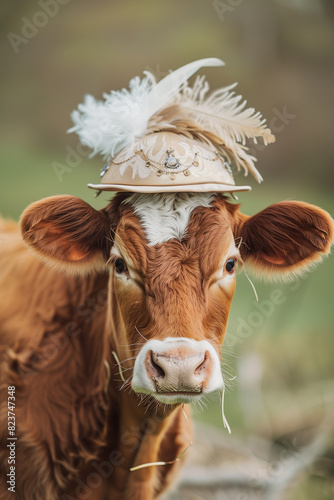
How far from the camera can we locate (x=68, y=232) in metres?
1.88

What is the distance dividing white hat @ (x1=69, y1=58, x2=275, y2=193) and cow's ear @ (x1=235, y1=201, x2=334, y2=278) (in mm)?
206

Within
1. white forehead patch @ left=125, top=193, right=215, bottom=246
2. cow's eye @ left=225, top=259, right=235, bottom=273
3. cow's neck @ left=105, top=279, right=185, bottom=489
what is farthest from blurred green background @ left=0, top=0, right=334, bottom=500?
white forehead patch @ left=125, top=193, right=215, bottom=246

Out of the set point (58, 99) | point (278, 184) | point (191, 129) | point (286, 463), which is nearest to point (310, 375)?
point (286, 463)

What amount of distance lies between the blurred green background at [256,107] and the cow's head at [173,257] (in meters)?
1.47

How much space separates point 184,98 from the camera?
1933 mm

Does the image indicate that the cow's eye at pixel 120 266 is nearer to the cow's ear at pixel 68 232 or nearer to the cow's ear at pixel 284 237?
the cow's ear at pixel 68 232

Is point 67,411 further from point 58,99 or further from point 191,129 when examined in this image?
point 58,99

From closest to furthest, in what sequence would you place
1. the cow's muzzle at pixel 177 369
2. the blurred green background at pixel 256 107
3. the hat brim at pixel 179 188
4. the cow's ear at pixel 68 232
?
the cow's muzzle at pixel 177 369
the hat brim at pixel 179 188
the cow's ear at pixel 68 232
the blurred green background at pixel 256 107

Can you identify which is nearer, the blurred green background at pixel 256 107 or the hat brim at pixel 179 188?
the hat brim at pixel 179 188

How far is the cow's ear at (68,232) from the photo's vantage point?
1803 millimetres

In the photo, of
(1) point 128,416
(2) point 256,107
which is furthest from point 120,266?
(2) point 256,107

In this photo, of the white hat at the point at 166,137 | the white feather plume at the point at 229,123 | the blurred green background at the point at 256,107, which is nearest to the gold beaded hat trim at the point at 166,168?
the white hat at the point at 166,137

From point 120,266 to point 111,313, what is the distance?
28 centimetres

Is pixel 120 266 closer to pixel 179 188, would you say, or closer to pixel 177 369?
pixel 179 188
